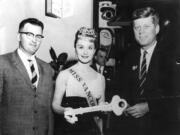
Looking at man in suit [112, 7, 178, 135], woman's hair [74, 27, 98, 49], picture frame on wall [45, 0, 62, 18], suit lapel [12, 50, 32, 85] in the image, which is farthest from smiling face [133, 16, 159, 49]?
suit lapel [12, 50, 32, 85]

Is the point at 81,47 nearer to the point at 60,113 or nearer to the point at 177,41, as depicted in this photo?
the point at 60,113

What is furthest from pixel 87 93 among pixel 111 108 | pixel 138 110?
pixel 138 110

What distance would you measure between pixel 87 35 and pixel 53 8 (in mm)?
301

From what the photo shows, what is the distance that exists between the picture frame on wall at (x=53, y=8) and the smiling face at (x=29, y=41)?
160mm

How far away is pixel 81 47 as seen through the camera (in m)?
1.80

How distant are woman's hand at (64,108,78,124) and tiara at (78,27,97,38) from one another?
479 millimetres

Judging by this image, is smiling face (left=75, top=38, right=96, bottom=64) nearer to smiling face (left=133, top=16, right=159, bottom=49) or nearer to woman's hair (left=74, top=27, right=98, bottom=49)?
woman's hair (left=74, top=27, right=98, bottom=49)

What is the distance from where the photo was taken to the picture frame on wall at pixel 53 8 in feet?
6.11

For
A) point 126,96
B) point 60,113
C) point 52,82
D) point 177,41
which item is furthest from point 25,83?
point 177,41

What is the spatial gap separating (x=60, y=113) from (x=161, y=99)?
0.64 m

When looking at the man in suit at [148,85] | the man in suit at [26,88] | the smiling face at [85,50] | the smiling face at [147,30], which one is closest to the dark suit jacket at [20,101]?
the man in suit at [26,88]

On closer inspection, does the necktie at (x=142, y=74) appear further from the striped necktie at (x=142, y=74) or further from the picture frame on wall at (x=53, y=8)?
the picture frame on wall at (x=53, y=8)

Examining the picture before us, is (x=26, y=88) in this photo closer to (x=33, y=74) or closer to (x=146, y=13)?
(x=33, y=74)

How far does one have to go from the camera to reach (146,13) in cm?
180
